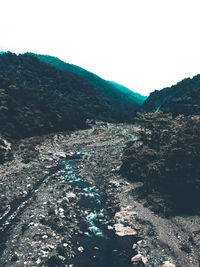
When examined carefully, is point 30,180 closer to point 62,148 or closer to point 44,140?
point 62,148

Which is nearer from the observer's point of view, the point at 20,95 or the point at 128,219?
the point at 128,219

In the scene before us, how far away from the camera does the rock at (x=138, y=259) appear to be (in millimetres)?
16094

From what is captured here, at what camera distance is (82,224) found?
20531mm

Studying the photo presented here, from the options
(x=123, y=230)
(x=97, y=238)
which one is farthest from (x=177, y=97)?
(x=97, y=238)

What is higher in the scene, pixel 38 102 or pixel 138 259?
pixel 38 102

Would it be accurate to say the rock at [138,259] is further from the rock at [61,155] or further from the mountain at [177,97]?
the mountain at [177,97]

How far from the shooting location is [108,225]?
20688mm

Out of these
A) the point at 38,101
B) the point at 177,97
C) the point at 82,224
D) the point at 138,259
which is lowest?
the point at 82,224

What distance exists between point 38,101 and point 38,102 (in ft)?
2.51

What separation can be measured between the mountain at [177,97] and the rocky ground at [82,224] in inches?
2064

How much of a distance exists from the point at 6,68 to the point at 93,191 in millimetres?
109274

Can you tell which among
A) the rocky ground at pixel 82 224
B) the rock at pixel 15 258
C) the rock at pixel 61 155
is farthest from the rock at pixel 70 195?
the rock at pixel 61 155

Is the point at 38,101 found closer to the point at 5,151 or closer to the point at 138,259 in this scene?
the point at 5,151

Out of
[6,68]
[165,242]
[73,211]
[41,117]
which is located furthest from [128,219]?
[6,68]
